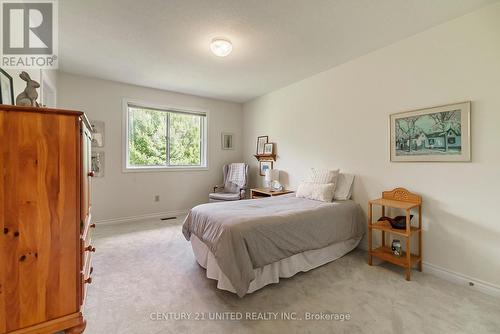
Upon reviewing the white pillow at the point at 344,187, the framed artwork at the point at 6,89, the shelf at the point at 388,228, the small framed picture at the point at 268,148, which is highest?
the framed artwork at the point at 6,89

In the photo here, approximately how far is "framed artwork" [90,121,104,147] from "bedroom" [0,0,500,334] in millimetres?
62

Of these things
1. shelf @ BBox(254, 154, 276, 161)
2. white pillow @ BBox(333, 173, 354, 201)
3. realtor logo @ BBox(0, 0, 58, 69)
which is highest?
realtor logo @ BBox(0, 0, 58, 69)

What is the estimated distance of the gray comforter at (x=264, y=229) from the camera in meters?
1.87

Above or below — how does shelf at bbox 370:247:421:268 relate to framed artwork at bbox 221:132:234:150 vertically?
below

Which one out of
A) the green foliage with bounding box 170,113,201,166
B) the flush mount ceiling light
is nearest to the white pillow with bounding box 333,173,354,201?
the flush mount ceiling light

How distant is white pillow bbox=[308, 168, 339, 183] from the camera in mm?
3174

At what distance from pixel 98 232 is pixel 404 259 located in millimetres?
4167

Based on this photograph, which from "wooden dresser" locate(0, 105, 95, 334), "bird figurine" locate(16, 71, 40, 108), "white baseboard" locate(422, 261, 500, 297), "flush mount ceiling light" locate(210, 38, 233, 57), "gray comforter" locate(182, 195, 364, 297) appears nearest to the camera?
"wooden dresser" locate(0, 105, 95, 334)

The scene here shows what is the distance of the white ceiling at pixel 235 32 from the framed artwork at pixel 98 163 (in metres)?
1.31

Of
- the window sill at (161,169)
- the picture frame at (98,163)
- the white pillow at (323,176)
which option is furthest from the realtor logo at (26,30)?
the white pillow at (323,176)

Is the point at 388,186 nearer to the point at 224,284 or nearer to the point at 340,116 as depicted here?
the point at 340,116

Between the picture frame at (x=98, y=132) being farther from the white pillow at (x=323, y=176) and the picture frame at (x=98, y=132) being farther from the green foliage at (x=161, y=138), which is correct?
the white pillow at (x=323, y=176)

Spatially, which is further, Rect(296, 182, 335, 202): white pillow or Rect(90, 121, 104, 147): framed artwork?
Rect(90, 121, 104, 147): framed artwork

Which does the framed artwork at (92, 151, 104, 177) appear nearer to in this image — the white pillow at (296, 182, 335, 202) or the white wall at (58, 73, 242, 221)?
the white wall at (58, 73, 242, 221)
